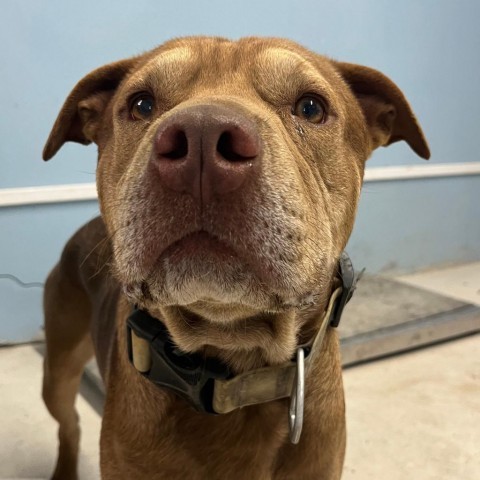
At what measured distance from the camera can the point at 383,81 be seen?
1.57 m

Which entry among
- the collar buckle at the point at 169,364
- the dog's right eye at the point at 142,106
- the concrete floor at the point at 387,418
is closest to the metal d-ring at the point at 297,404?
the collar buckle at the point at 169,364

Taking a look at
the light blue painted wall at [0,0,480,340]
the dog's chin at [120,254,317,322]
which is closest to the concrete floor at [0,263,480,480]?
the light blue painted wall at [0,0,480,340]

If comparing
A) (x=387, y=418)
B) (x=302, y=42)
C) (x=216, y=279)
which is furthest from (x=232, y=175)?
(x=302, y=42)

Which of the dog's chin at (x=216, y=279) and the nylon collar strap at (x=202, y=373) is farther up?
the dog's chin at (x=216, y=279)

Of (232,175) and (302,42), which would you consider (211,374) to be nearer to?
(232,175)

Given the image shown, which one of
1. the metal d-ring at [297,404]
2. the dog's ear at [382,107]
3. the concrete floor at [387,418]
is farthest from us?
the concrete floor at [387,418]

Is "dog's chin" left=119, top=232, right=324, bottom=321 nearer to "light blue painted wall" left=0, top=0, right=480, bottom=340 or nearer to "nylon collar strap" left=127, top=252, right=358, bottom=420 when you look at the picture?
"nylon collar strap" left=127, top=252, right=358, bottom=420

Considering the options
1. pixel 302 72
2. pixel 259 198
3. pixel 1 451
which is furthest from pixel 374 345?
pixel 259 198

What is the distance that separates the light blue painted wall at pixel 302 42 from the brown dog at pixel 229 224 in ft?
4.59

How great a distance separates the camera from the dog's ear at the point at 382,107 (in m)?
1.57

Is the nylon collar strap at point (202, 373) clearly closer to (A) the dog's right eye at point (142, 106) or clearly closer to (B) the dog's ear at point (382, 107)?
(A) the dog's right eye at point (142, 106)

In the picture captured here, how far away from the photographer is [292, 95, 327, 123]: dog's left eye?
1.28 metres

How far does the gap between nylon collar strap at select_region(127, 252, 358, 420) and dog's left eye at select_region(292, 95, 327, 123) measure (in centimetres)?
40

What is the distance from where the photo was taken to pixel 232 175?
90cm
